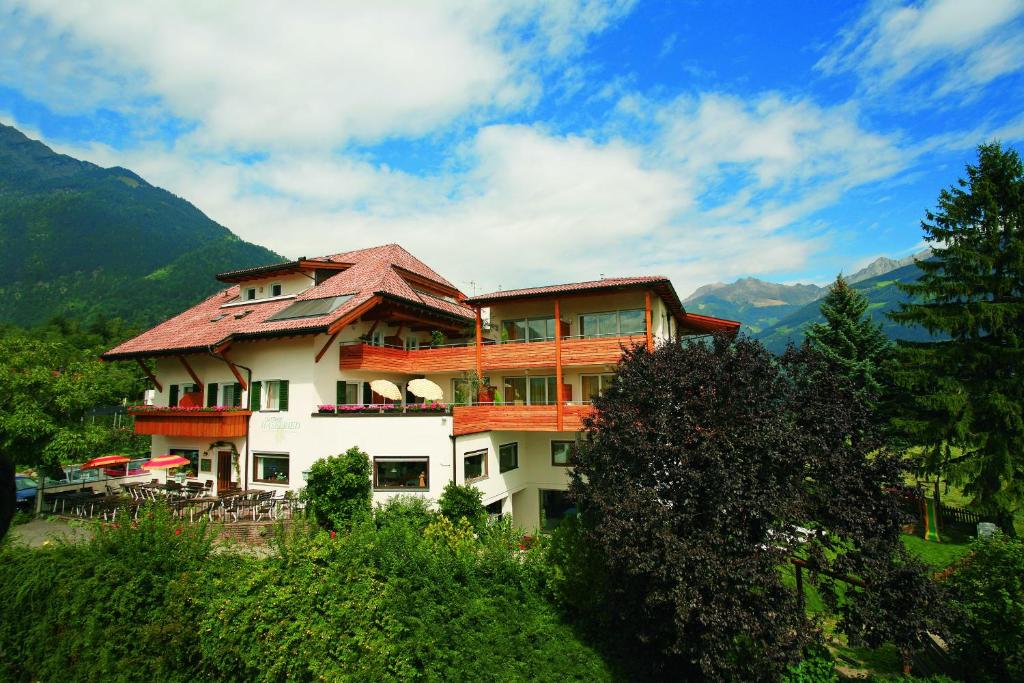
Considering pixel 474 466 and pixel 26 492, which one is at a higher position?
pixel 474 466

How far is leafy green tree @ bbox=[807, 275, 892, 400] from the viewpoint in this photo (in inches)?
1359

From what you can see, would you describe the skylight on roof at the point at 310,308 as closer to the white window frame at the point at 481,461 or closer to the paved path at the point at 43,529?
the white window frame at the point at 481,461

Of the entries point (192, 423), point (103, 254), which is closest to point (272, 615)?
point (192, 423)

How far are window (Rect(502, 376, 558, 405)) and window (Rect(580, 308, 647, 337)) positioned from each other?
3.13m

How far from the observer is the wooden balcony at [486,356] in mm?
23266

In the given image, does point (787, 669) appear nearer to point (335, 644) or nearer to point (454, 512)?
point (335, 644)

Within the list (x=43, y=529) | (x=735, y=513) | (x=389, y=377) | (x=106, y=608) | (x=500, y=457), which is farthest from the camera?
(x=389, y=377)

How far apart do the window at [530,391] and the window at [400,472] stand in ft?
20.9

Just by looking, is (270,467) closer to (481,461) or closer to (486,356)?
(481,461)

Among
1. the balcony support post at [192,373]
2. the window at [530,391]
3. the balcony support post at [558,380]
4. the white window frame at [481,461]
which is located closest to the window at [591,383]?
the window at [530,391]

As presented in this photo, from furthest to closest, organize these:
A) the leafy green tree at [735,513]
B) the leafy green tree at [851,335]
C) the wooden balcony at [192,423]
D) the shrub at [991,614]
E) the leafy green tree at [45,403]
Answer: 1. the leafy green tree at [851,335]
2. the wooden balcony at [192,423]
3. the leafy green tree at [45,403]
4. the shrub at [991,614]
5. the leafy green tree at [735,513]

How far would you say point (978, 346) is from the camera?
22.4 metres

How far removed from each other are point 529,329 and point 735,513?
17906 mm

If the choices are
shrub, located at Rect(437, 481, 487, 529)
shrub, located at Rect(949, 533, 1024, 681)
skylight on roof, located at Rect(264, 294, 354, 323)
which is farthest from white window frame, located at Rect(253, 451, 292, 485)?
shrub, located at Rect(949, 533, 1024, 681)
